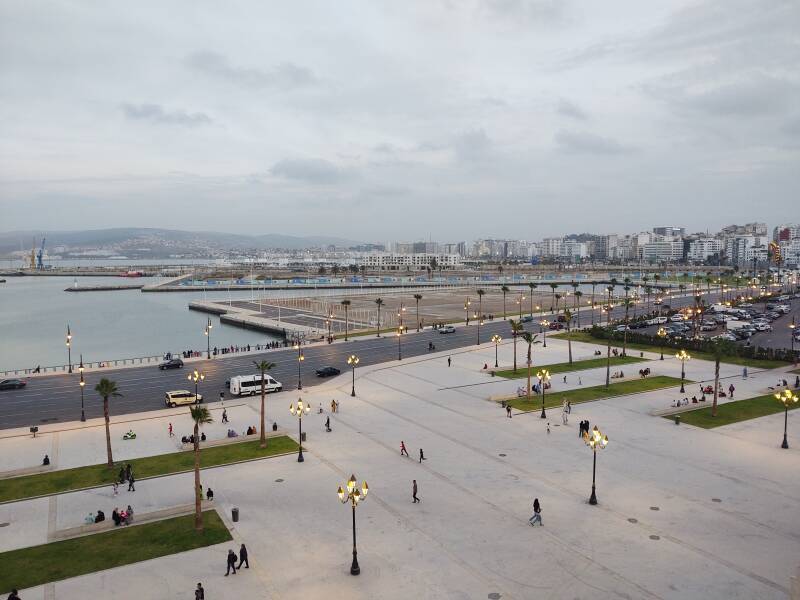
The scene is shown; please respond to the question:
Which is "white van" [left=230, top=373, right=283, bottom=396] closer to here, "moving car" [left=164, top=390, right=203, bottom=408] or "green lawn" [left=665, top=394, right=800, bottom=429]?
"moving car" [left=164, top=390, right=203, bottom=408]

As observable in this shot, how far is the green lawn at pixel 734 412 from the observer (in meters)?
40.9

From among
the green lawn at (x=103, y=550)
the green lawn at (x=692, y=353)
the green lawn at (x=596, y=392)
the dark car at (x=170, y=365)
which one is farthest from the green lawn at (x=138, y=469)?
the green lawn at (x=692, y=353)

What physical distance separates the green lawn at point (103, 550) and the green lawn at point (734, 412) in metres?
33.3

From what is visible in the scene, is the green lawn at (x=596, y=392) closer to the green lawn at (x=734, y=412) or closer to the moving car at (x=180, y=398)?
the green lawn at (x=734, y=412)

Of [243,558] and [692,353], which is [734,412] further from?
[243,558]

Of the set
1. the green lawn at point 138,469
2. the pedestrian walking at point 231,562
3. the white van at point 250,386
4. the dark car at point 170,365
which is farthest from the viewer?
the dark car at point 170,365

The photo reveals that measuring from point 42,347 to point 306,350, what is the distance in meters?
54.0

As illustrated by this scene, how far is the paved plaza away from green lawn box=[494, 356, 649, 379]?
39.4 ft

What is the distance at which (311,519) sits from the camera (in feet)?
85.2

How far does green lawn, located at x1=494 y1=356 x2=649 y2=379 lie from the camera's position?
57.7m

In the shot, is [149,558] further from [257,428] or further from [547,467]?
[547,467]

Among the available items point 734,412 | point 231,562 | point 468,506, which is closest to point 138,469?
point 231,562

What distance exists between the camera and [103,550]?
23453mm

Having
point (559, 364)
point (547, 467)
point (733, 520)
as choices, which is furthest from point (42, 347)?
point (733, 520)
